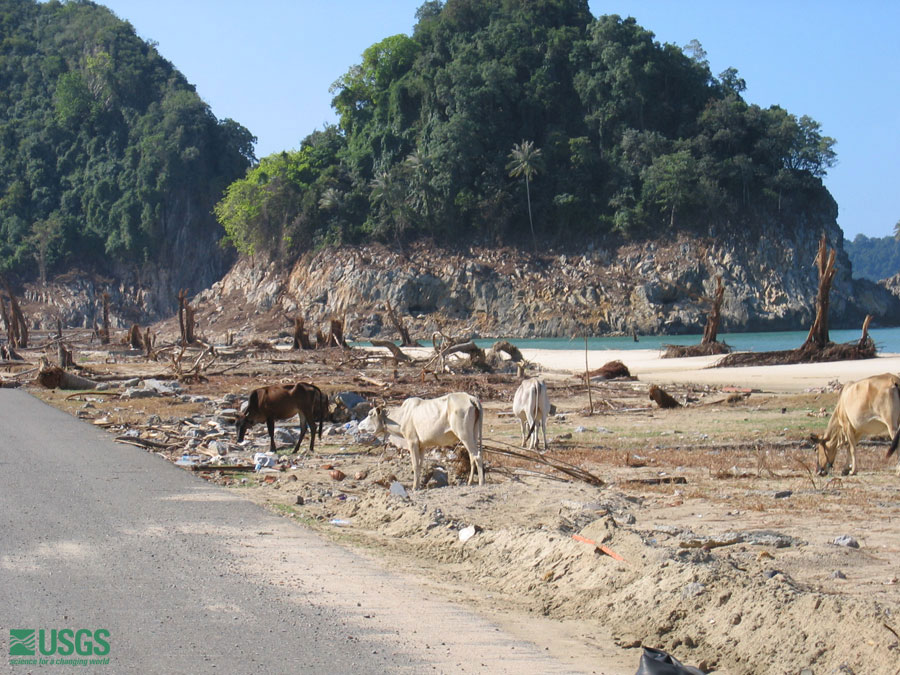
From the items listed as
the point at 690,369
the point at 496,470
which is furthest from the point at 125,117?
the point at 496,470

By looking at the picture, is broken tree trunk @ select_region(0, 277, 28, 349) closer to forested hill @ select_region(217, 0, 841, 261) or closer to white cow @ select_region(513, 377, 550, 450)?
forested hill @ select_region(217, 0, 841, 261)

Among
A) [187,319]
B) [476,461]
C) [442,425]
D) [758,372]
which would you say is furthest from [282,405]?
[187,319]

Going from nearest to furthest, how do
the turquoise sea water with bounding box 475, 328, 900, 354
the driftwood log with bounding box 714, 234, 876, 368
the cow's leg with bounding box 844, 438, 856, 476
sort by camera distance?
the cow's leg with bounding box 844, 438, 856, 476 → the driftwood log with bounding box 714, 234, 876, 368 → the turquoise sea water with bounding box 475, 328, 900, 354

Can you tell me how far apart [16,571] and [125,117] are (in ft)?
426

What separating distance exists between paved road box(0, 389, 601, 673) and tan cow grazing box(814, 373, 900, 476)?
744cm

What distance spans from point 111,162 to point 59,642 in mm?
126522

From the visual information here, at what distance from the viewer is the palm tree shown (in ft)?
280

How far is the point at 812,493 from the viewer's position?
10.3 metres

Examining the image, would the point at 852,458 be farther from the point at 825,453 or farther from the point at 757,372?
the point at 757,372

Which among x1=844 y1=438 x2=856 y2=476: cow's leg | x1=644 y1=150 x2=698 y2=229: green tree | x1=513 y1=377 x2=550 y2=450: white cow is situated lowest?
x1=844 y1=438 x2=856 y2=476: cow's leg

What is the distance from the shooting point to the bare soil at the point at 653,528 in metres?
5.89

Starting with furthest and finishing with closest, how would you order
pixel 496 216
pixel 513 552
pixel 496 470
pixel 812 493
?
1. pixel 496 216
2. pixel 496 470
3. pixel 812 493
4. pixel 513 552

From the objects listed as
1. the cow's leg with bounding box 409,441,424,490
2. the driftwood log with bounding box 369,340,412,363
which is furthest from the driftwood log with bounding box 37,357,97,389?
the cow's leg with bounding box 409,441,424,490

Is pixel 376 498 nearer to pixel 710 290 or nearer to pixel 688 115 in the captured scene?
pixel 710 290
